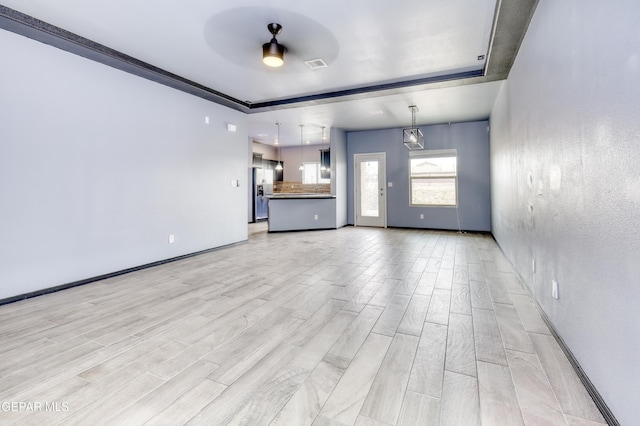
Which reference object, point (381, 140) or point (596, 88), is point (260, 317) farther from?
point (381, 140)

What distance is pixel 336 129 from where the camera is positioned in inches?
304

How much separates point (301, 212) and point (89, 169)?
189 inches

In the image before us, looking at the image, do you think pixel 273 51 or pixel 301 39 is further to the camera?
pixel 301 39

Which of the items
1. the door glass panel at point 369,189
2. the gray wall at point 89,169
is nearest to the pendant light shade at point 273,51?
the gray wall at point 89,169

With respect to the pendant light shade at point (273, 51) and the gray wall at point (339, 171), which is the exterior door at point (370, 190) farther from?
the pendant light shade at point (273, 51)

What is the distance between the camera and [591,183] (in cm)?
153

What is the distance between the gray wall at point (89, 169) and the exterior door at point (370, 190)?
4465 mm

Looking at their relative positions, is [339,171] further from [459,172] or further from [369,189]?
[459,172]

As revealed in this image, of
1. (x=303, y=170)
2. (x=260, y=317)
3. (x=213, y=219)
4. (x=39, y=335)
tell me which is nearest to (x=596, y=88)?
(x=260, y=317)

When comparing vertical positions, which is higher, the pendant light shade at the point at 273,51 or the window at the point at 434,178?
the pendant light shade at the point at 273,51

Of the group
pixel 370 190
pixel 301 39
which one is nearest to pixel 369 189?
pixel 370 190

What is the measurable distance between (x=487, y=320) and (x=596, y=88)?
170cm

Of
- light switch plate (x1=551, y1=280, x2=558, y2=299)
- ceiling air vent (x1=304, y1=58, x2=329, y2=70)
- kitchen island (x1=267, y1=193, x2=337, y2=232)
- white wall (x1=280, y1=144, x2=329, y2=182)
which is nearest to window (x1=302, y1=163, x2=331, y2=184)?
white wall (x1=280, y1=144, x2=329, y2=182)

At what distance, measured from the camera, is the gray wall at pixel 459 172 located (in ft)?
23.2
